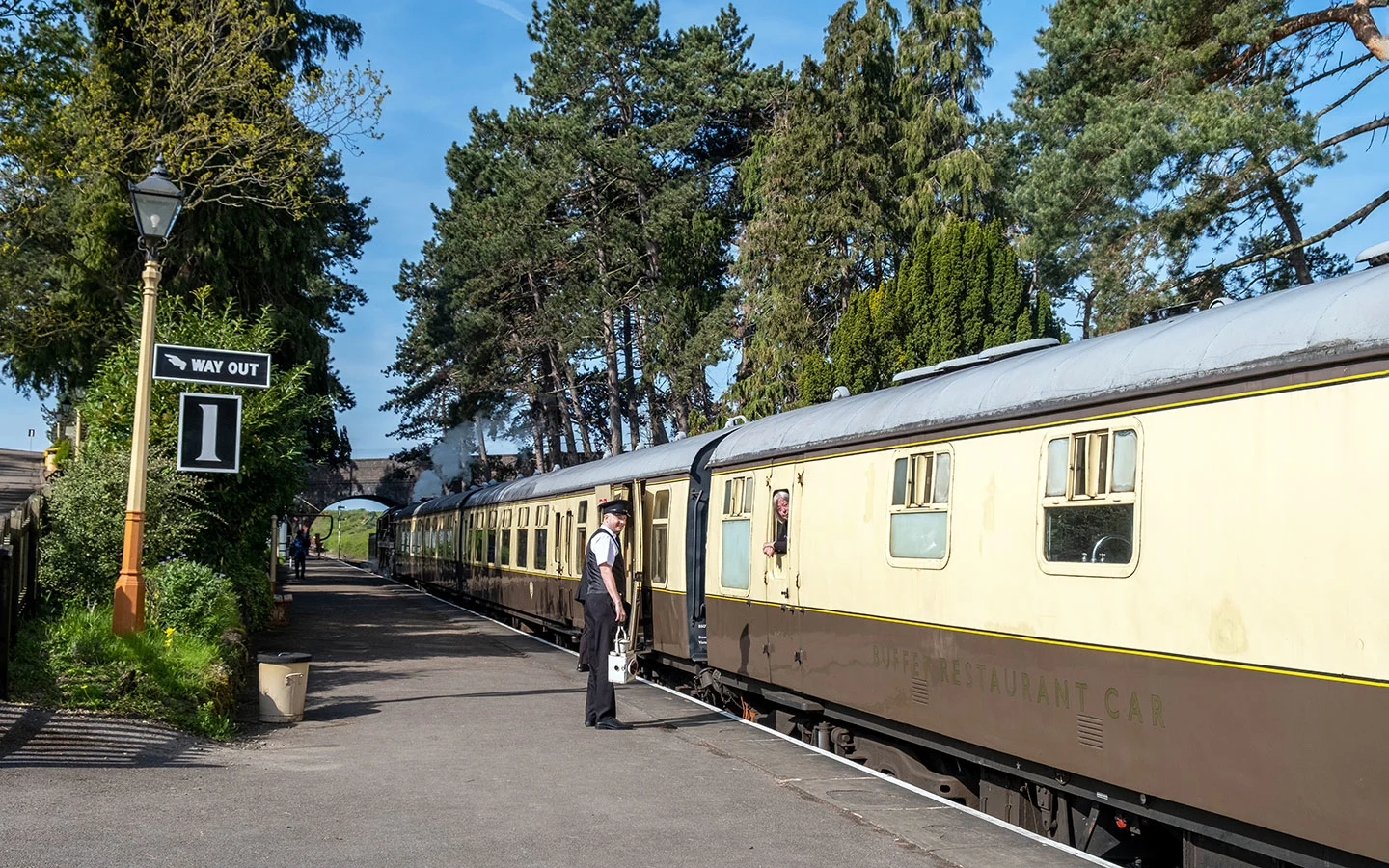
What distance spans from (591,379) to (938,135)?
1665 cm

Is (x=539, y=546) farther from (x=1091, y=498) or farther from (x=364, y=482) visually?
(x=364, y=482)

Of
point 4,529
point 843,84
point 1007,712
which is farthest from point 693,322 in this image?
point 1007,712

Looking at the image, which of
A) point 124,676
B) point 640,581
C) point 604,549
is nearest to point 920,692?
point 604,549

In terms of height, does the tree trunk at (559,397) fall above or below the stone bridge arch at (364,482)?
above

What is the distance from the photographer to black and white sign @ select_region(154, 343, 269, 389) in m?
12.2

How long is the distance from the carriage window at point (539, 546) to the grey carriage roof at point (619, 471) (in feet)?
2.08

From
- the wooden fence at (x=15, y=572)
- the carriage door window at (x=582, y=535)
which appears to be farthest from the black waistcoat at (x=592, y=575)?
the carriage door window at (x=582, y=535)

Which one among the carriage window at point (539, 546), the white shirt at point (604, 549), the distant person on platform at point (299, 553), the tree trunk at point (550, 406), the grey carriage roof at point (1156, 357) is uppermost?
the tree trunk at point (550, 406)

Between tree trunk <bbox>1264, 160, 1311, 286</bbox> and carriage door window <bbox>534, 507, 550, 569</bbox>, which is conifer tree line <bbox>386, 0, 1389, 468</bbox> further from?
carriage door window <bbox>534, 507, 550, 569</bbox>

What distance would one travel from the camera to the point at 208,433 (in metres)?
13.0

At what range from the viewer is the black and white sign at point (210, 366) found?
40.1 ft

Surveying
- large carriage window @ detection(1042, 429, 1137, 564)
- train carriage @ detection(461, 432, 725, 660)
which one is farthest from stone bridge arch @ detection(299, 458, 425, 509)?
large carriage window @ detection(1042, 429, 1137, 564)

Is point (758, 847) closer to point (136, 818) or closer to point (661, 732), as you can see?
point (136, 818)

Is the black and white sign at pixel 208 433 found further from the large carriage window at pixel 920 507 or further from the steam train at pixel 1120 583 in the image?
the large carriage window at pixel 920 507
